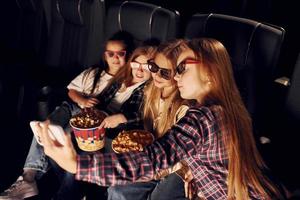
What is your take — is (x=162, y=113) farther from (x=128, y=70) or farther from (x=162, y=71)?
(x=128, y=70)

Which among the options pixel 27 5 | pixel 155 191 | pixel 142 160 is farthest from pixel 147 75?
pixel 27 5

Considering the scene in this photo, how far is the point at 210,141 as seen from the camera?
1.07 metres

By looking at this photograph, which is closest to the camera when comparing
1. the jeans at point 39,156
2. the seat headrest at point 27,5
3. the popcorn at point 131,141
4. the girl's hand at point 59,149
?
→ the girl's hand at point 59,149

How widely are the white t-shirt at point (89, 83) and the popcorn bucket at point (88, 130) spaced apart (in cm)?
42

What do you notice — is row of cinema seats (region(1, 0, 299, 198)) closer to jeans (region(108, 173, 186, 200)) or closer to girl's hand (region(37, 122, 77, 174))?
jeans (region(108, 173, 186, 200))

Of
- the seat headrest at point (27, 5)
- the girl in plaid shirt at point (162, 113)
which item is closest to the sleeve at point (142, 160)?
the girl in plaid shirt at point (162, 113)

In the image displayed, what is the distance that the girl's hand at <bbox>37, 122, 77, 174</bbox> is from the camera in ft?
2.86

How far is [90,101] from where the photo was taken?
1886mm

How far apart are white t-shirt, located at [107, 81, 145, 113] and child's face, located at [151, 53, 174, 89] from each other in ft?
1.21

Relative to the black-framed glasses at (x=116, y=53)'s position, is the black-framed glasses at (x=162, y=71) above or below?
above

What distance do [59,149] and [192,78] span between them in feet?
1.70

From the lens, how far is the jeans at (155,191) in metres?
1.46

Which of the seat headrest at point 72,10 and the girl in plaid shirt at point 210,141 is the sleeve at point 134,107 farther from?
the seat headrest at point 72,10

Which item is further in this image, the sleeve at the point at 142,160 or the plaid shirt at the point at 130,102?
the plaid shirt at the point at 130,102
